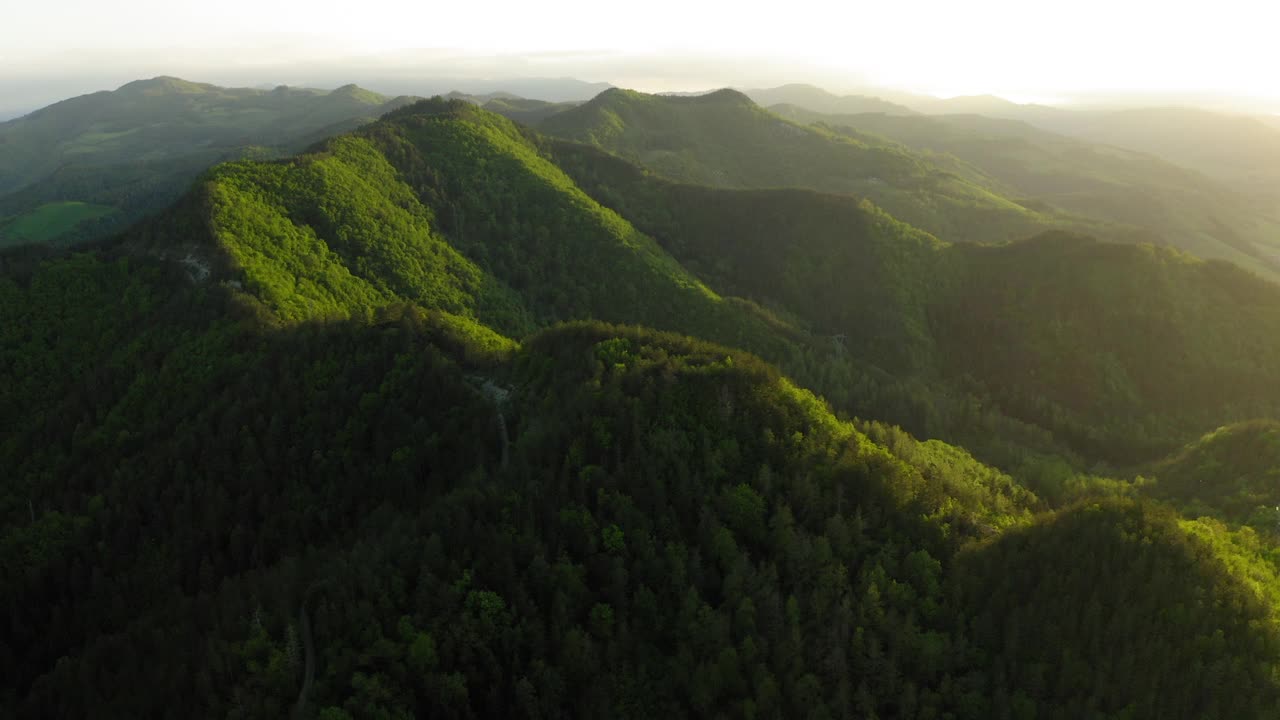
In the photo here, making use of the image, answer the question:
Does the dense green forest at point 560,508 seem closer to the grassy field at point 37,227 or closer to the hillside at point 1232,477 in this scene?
the hillside at point 1232,477

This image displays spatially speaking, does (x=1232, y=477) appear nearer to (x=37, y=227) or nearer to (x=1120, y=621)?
(x=1120, y=621)

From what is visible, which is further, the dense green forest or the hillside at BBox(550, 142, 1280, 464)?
the hillside at BBox(550, 142, 1280, 464)

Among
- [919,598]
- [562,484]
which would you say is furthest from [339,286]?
[919,598]

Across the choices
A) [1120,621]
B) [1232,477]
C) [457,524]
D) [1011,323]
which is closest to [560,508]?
A: [457,524]

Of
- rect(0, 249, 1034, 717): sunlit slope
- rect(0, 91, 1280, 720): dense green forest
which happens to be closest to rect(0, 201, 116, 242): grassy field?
rect(0, 91, 1280, 720): dense green forest

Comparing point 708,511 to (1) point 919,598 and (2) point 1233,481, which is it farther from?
(2) point 1233,481

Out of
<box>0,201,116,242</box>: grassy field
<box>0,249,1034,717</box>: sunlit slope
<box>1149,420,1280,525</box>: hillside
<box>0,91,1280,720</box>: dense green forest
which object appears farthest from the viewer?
<box>0,201,116,242</box>: grassy field

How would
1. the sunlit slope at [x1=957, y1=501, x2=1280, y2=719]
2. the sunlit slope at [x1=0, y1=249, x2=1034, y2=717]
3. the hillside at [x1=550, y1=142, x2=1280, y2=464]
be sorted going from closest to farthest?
the sunlit slope at [x1=957, y1=501, x2=1280, y2=719]
the sunlit slope at [x1=0, y1=249, x2=1034, y2=717]
the hillside at [x1=550, y1=142, x2=1280, y2=464]

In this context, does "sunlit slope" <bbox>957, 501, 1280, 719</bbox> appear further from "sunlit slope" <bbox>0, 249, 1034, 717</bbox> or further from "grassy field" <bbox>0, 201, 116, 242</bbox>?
"grassy field" <bbox>0, 201, 116, 242</bbox>

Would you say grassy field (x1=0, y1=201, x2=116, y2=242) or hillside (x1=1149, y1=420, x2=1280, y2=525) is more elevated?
grassy field (x1=0, y1=201, x2=116, y2=242)
